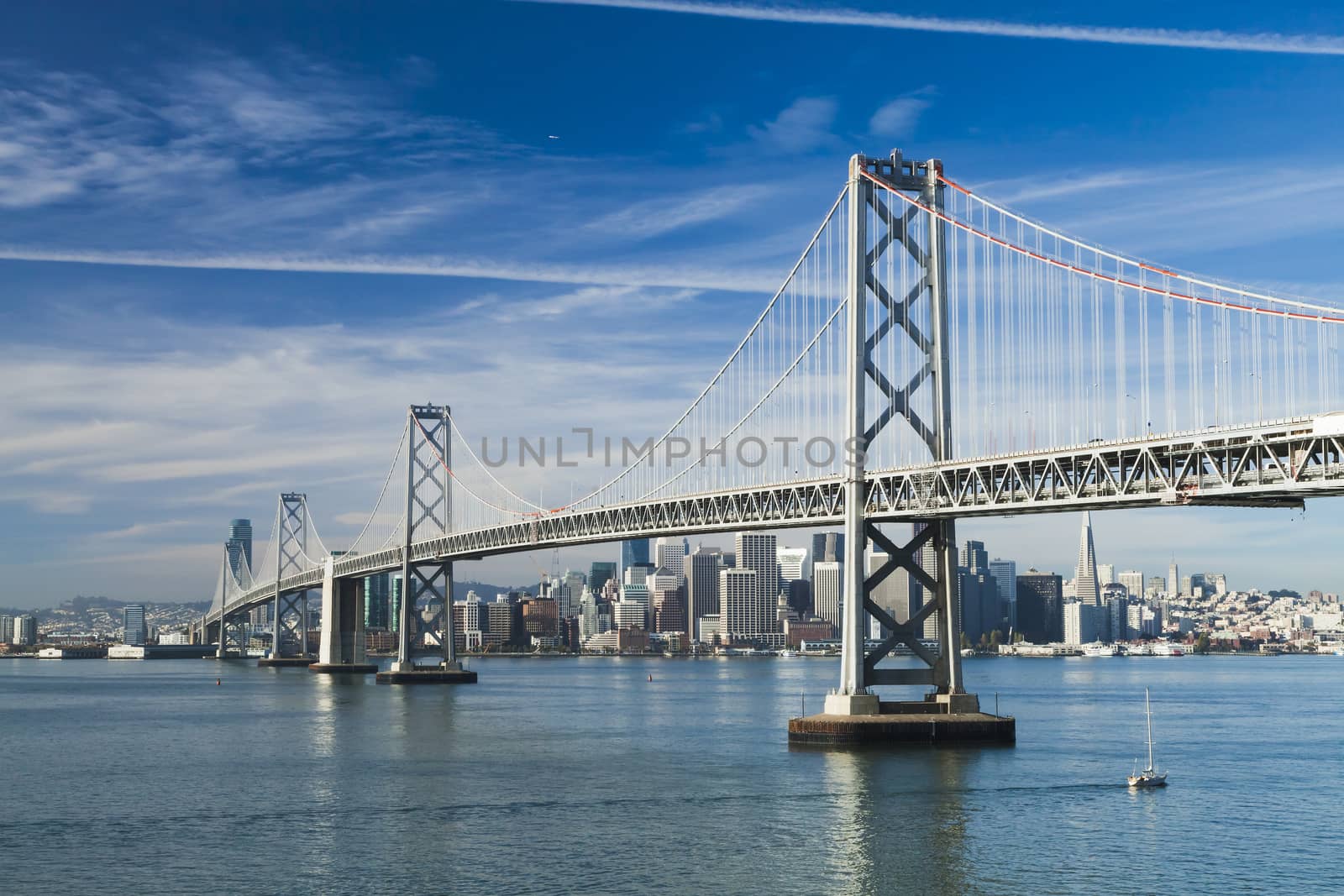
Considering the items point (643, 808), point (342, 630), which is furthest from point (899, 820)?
point (342, 630)

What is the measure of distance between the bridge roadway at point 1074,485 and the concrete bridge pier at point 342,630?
54.1m

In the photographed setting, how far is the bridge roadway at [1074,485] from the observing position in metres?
29.5

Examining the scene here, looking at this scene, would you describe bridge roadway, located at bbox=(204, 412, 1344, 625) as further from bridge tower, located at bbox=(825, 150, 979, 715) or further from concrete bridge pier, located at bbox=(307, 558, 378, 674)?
concrete bridge pier, located at bbox=(307, 558, 378, 674)

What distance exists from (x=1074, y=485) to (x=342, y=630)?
78.4m

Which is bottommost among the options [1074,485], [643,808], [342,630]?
[643,808]

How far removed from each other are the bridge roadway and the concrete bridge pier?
177ft

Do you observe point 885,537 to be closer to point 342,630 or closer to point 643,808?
point 643,808

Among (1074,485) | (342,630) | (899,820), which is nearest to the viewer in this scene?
(899,820)

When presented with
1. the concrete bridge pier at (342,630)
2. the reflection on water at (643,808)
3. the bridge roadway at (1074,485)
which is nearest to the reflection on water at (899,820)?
the reflection on water at (643,808)

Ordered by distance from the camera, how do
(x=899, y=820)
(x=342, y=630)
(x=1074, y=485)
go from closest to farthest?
(x=899, y=820), (x=1074, y=485), (x=342, y=630)

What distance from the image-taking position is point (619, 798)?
32656 mm

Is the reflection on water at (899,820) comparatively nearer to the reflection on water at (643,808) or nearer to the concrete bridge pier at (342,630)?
the reflection on water at (643,808)

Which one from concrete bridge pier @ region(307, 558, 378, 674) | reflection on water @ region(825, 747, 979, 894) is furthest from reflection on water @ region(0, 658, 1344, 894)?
concrete bridge pier @ region(307, 558, 378, 674)

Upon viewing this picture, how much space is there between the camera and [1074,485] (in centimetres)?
3444
